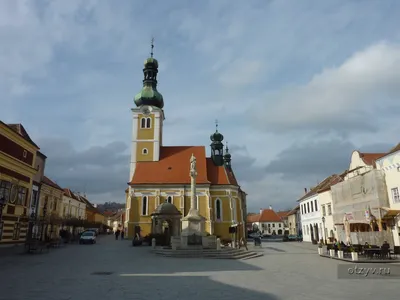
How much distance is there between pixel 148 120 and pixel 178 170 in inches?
414

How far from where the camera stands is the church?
47594mm

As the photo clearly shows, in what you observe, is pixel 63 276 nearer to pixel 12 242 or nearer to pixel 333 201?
pixel 12 242

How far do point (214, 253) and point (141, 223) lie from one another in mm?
25679

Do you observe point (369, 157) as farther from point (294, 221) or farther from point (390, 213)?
point (294, 221)

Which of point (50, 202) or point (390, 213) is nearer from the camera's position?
point (390, 213)

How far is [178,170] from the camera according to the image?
50688 millimetres

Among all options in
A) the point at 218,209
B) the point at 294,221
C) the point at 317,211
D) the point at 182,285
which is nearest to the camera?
the point at 182,285

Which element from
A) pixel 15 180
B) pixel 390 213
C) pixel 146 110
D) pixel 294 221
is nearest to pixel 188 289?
pixel 390 213

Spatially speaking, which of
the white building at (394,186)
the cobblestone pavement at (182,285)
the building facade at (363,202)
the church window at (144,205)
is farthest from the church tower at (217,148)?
the cobblestone pavement at (182,285)

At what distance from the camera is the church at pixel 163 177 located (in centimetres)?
4759

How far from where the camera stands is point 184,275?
534 inches

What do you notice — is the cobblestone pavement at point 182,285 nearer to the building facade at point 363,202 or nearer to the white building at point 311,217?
the building facade at point 363,202

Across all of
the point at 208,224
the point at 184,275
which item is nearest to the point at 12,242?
the point at 184,275

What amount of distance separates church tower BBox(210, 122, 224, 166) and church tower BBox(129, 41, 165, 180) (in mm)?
9261
